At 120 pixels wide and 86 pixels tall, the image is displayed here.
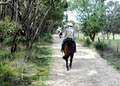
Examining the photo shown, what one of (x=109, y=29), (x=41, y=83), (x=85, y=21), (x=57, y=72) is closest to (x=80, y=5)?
(x=85, y=21)

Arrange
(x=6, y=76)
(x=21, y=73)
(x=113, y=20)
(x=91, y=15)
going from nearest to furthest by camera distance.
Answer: (x=6, y=76) < (x=21, y=73) < (x=91, y=15) < (x=113, y=20)

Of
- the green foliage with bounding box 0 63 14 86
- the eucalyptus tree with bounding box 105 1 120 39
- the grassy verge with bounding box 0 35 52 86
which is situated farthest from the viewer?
the eucalyptus tree with bounding box 105 1 120 39

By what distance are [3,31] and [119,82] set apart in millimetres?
4361

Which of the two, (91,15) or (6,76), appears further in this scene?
(91,15)

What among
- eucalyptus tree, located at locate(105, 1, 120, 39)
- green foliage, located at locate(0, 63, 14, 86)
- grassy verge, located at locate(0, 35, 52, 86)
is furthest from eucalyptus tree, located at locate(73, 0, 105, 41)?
eucalyptus tree, located at locate(105, 1, 120, 39)

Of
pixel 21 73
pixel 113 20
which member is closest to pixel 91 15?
pixel 21 73

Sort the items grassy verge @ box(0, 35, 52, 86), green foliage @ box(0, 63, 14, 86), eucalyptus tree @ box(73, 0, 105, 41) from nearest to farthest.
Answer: green foliage @ box(0, 63, 14, 86) → grassy verge @ box(0, 35, 52, 86) → eucalyptus tree @ box(73, 0, 105, 41)

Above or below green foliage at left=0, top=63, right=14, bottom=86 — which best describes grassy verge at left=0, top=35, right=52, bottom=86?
below

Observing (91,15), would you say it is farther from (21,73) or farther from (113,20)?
(113,20)

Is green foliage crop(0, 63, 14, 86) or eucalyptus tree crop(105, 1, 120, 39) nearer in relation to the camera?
green foliage crop(0, 63, 14, 86)

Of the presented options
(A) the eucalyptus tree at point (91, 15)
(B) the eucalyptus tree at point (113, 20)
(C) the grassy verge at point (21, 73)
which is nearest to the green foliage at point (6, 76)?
(C) the grassy verge at point (21, 73)

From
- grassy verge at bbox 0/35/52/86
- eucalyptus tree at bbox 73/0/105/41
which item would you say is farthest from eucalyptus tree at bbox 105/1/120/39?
grassy verge at bbox 0/35/52/86

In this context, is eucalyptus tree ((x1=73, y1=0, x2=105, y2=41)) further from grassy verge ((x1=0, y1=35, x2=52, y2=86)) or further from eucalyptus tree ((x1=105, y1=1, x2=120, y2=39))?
eucalyptus tree ((x1=105, y1=1, x2=120, y2=39))

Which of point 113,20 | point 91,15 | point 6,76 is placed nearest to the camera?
point 6,76
